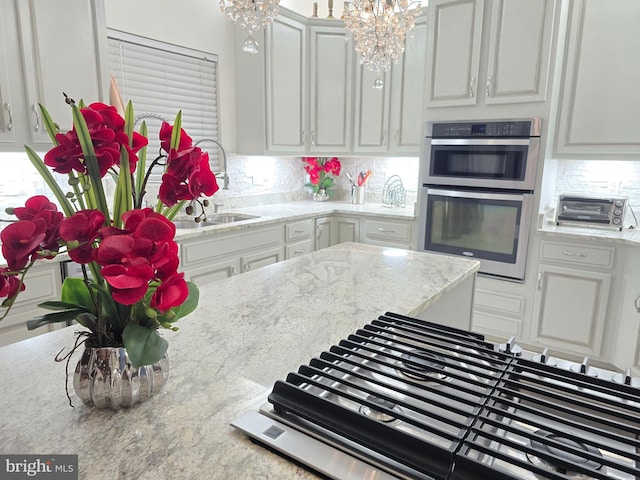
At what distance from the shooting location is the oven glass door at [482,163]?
2.85m

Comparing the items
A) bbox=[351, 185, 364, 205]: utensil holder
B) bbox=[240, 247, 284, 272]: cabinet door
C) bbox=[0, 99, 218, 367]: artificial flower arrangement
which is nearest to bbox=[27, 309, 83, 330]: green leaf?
bbox=[0, 99, 218, 367]: artificial flower arrangement

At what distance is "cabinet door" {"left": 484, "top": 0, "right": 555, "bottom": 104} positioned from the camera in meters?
2.71

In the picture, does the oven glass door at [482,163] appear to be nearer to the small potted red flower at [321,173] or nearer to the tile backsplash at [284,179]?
the tile backsplash at [284,179]

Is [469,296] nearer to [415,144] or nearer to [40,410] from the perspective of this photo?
[40,410]


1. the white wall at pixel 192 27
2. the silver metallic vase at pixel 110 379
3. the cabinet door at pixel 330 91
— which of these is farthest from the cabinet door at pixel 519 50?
the silver metallic vase at pixel 110 379

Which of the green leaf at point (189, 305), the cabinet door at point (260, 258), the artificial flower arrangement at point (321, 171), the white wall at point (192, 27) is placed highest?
the white wall at point (192, 27)

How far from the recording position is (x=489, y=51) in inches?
115

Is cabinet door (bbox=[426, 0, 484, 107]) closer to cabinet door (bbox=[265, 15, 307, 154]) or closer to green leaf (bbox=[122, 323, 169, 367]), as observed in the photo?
cabinet door (bbox=[265, 15, 307, 154])

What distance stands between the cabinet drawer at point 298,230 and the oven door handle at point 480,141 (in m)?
1.22

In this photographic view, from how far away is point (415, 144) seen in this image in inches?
142

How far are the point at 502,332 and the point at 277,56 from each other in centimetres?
289

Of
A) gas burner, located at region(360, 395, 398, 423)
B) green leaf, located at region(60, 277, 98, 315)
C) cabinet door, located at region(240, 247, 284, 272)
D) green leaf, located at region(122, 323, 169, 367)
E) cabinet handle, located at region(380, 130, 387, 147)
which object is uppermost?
cabinet handle, located at region(380, 130, 387, 147)

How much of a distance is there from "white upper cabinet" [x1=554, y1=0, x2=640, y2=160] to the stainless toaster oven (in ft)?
0.95

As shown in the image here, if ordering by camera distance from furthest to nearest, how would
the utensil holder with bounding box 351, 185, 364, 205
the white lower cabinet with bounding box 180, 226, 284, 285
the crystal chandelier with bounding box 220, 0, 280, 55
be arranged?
the utensil holder with bounding box 351, 185, 364, 205 → the white lower cabinet with bounding box 180, 226, 284, 285 → the crystal chandelier with bounding box 220, 0, 280, 55
